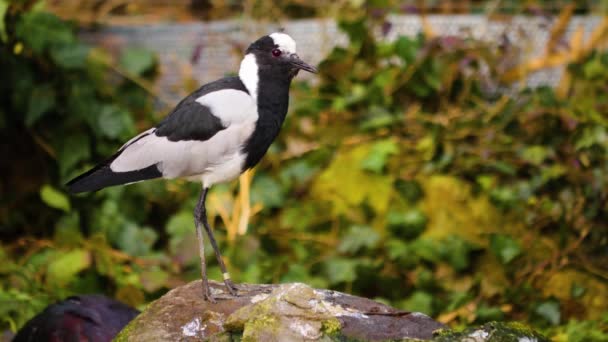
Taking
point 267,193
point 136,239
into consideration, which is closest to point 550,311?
point 267,193

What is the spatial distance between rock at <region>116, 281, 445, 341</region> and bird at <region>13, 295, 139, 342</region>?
534mm

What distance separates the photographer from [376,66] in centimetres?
573

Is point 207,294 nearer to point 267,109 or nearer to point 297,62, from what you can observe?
point 267,109

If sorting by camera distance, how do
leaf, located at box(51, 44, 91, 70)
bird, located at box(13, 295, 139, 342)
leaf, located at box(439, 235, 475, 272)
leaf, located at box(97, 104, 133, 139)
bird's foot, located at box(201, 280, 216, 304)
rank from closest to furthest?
bird's foot, located at box(201, 280, 216, 304), bird, located at box(13, 295, 139, 342), leaf, located at box(439, 235, 475, 272), leaf, located at box(51, 44, 91, 70), leaf, located at box(97, 104, 133, 139)

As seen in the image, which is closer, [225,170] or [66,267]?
[225,170]

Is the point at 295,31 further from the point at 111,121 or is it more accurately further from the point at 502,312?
the point at 502,312

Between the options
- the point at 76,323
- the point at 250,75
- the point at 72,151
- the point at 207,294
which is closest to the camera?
the point at 207,294

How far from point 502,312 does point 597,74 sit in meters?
1.77

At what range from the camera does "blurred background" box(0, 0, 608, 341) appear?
479cm

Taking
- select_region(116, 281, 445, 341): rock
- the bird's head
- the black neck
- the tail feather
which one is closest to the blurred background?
the tail feather

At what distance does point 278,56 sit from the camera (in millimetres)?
3277

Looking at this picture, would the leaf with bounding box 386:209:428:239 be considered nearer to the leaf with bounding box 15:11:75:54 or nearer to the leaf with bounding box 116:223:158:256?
the leaf with bounding box 116:223:158:256

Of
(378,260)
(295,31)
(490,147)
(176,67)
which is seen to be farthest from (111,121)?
(490,147)

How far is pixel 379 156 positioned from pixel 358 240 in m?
0.54
